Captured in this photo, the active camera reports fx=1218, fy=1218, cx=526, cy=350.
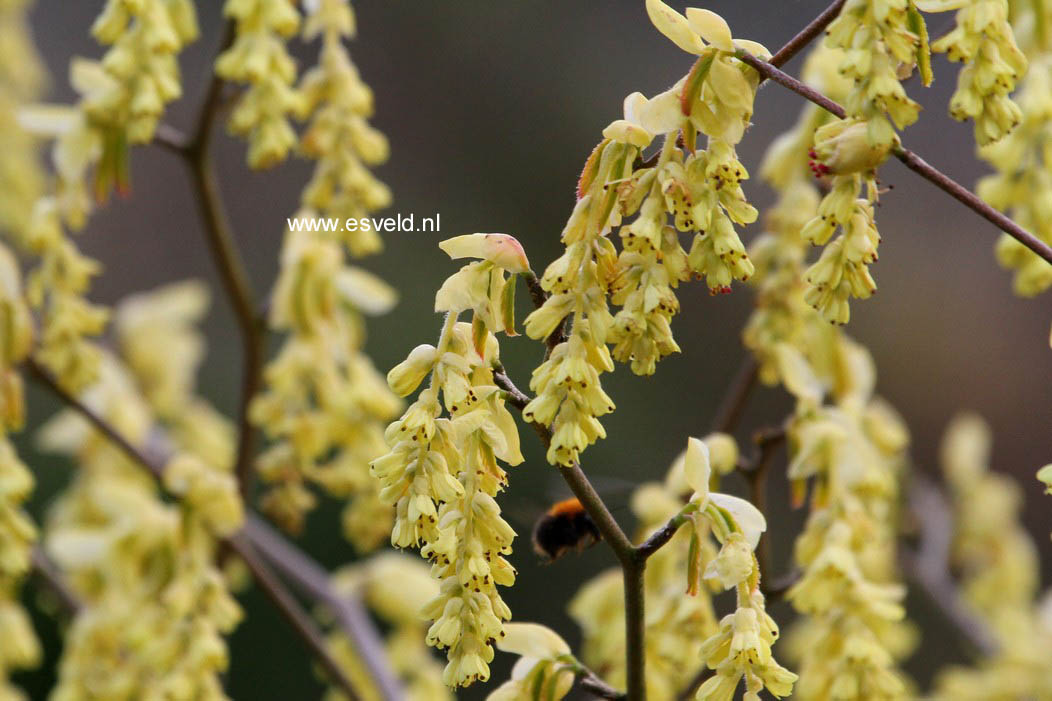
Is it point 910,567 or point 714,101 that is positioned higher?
point 714,101

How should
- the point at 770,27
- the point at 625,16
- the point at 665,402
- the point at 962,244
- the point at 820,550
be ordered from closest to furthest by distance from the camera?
the point at 820,550 → the point at 770,27 → the point at 665,402 → the point at 625,16 → the point at 962,244

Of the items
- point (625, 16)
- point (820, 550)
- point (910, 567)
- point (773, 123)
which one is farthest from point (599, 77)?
point (820, 550)

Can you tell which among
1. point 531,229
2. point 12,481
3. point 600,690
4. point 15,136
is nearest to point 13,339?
point 12,481

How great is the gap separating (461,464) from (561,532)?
34 cm

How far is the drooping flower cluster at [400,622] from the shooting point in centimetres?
142

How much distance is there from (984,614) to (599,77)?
1982mm

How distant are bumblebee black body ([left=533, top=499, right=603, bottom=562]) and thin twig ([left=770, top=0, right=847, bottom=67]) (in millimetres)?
413

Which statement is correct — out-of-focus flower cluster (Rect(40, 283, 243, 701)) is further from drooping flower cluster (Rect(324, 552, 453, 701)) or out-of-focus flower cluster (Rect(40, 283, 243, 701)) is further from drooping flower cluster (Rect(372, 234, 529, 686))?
drooping flower cluster (Rect(372, 234, 529, 686))

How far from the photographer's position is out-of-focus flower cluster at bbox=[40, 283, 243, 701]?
1.08 meters

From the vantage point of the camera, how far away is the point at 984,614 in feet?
5.68

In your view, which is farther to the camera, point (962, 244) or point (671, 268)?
point (962, 244)

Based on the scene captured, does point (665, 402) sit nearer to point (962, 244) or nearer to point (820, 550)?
point (962, 244)

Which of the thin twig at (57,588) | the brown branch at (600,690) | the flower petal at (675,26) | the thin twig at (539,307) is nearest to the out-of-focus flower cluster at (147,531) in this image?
the thin twig at (57,588)

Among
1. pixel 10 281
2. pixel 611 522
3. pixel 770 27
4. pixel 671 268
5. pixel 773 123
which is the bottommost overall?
pixel 10 281
